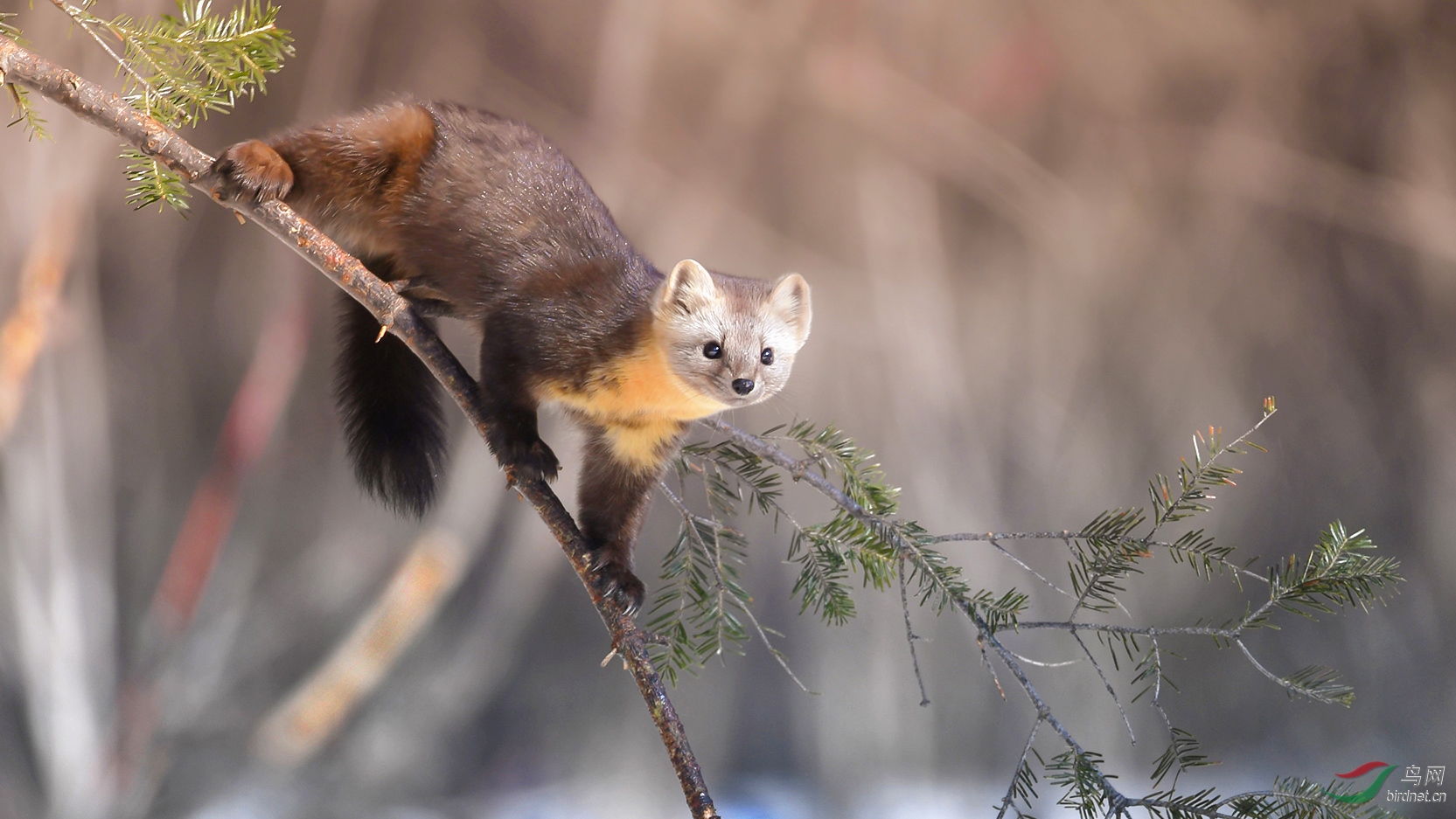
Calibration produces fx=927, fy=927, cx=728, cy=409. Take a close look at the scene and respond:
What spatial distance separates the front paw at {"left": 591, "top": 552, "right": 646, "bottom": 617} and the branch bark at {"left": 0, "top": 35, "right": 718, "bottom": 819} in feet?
0.44

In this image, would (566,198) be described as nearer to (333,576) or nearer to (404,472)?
(404,472)

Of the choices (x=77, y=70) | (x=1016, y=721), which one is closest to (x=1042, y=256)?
(x=1016, y=721)

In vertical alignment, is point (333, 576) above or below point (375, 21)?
below

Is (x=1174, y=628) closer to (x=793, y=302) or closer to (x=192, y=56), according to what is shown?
(x=793, y=302)

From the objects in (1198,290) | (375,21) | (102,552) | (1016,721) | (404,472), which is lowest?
(1016,721)

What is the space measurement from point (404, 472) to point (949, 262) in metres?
1.79

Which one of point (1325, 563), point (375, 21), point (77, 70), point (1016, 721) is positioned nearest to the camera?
point (1325, 563)

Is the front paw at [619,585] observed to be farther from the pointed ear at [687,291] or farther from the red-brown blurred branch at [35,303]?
the red-brown blurred branch at [35,303]

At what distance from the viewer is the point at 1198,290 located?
2.88 meters

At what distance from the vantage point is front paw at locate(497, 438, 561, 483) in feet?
4.72

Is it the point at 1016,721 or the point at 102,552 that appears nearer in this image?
the point at 102,552

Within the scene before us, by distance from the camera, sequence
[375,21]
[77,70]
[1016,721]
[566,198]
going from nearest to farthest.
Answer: [566,198]
[77,70]
[375,21]
[1016,721]

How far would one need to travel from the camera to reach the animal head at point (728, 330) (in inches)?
60.5

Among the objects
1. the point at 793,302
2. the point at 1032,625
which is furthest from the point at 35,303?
the point at 1032,625
